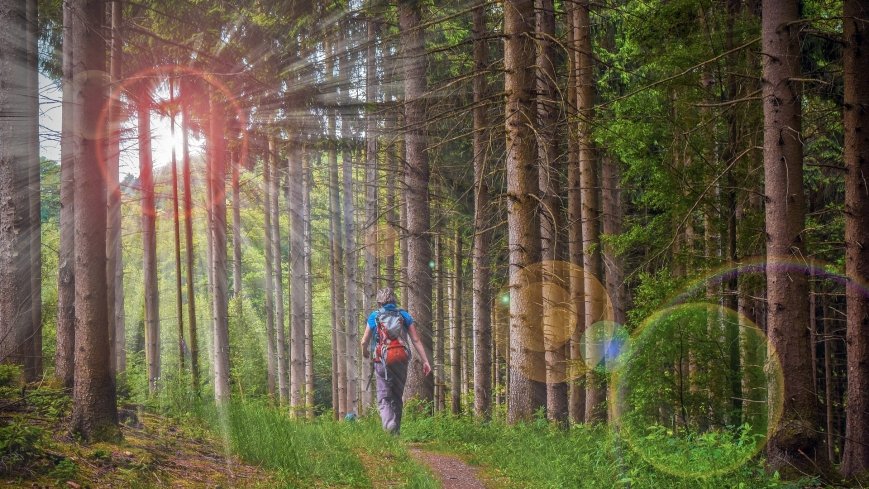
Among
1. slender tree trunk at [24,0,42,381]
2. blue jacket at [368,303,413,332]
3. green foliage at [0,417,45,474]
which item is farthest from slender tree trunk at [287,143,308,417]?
green foliage at [0,417,45,474]

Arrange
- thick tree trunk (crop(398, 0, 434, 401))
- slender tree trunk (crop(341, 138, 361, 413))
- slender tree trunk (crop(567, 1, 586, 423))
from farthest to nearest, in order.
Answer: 1. slender tree trunk (crop(341, 138, 361, 413))
2. thick tree trunk (crop(398, 0, 434, 401))
3. slender tree trunk (crop(567, 1, 586, 423))

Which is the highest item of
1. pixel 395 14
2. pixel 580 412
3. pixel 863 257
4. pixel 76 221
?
pixel 395 14

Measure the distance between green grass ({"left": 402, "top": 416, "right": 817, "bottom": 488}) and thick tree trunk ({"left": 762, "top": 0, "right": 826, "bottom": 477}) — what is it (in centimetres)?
67

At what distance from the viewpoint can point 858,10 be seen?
8.26 metres

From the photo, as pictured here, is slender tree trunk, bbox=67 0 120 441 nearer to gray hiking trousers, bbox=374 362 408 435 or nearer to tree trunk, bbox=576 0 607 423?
gray hiking trousers, bbox=374 362 408 435

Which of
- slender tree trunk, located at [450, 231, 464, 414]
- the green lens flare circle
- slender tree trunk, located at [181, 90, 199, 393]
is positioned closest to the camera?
the green lens flare circle

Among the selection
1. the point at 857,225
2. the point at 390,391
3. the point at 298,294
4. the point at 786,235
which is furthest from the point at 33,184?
the point at 857,225

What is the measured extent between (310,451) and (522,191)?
15.1ft

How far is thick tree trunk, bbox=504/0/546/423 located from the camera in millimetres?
9797

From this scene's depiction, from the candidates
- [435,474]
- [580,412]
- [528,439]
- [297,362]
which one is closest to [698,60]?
[528,439]

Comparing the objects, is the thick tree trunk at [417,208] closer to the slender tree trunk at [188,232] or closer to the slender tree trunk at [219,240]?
the slender tree trunk at [188,232]

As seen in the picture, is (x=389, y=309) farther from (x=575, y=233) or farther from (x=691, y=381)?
(x=575, y=233)

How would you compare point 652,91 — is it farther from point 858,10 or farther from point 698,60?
point 858,10

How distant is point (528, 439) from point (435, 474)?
1925 mm
